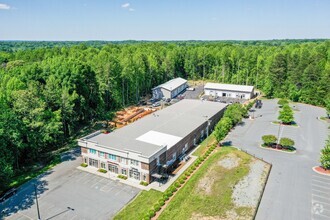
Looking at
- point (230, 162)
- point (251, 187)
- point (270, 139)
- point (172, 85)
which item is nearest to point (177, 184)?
point (251, 187)

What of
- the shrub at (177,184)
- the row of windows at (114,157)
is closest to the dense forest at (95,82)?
the row of windows at (114,157)

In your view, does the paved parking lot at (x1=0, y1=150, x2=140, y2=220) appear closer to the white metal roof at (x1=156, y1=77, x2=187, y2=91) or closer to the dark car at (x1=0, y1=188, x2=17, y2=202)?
the dark car at (x1=0, y1=188, x2=17, y2=202)

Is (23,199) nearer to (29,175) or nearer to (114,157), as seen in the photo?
(29,175)

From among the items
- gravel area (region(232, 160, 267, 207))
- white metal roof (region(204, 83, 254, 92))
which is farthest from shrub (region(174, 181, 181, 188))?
white metal roof (region(204, 83, 254, 92))

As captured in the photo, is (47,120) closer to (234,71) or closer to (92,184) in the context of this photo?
(92,184)

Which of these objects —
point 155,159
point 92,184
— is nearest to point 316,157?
point 155,159
